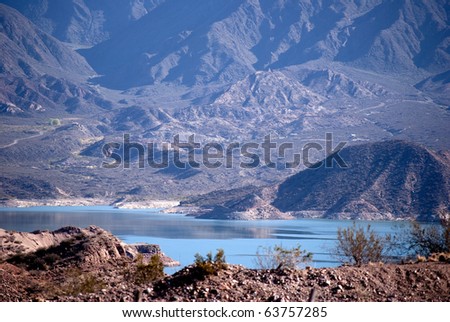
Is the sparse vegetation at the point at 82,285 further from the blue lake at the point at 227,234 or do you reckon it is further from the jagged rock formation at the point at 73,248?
the blue lake at the point at 227,234

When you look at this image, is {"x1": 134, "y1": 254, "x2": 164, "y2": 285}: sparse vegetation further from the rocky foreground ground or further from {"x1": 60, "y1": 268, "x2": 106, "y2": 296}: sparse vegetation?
{"x1": 60, "y1": 268, "x2": 106, "y2": 296}: sparse vegetation

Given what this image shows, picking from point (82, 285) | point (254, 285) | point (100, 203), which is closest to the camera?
point (254, 285)

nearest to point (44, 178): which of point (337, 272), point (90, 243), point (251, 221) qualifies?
point (251, 221)

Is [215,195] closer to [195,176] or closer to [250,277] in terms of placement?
[195,176]

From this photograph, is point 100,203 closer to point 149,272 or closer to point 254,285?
point 149,272

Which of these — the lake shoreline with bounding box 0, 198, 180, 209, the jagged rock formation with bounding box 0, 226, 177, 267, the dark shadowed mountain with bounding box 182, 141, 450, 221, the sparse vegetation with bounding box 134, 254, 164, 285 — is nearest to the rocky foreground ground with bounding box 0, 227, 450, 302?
the sparse vegetation with bounding box 134, 254, 164, 285

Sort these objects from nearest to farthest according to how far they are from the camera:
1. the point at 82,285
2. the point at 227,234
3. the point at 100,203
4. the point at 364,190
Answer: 1. the point at 82,285
2. the point at 227,234
3. the point at 364,190
4. the point at 100,203

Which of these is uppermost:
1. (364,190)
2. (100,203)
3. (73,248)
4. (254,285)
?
(364,190)

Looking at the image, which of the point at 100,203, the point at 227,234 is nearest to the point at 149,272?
the point at 227,234
